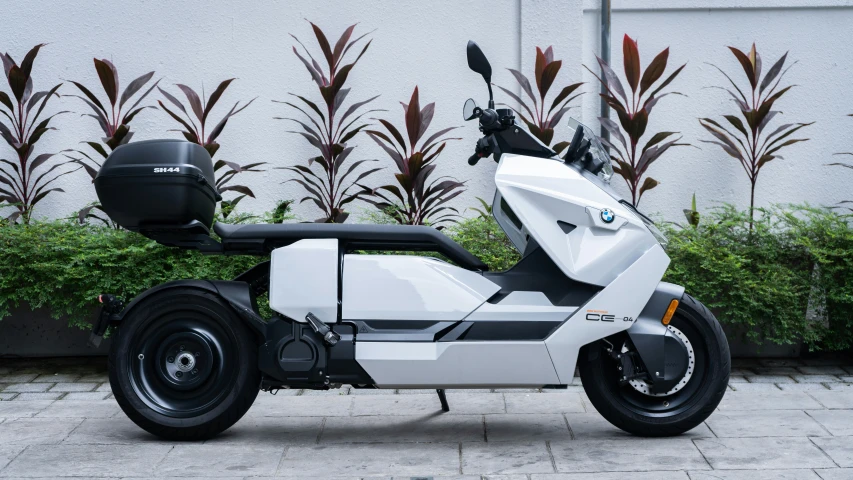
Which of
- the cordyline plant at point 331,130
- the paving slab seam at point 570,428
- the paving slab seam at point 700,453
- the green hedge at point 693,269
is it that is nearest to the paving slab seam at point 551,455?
the paving slab seam at point 570,428

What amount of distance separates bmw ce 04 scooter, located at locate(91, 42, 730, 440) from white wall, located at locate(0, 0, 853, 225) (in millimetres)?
2313

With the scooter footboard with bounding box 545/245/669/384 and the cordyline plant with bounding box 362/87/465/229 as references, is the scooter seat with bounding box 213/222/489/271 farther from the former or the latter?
the cordyline plant with bounding box 362/87/465/229

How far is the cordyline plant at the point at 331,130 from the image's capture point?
18.6ft

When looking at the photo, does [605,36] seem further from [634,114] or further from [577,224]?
[577,224]

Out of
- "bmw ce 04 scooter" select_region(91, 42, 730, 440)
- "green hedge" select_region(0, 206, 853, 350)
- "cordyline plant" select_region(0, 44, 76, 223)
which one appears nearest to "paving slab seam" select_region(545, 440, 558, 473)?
"bmw ce 04 scooter" select_region(91, 42, 730, 440)

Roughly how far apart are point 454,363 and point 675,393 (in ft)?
3.01

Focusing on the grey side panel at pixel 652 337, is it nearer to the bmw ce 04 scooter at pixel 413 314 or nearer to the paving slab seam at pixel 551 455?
the bmw ce 04 scooter at pixel 413 314

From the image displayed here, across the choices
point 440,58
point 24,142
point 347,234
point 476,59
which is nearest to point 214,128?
point 24,142

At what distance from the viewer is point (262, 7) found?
6074 millimetres

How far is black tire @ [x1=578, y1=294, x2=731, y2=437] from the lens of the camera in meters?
3.77

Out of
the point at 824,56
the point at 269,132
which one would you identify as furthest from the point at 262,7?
the point at 824,56

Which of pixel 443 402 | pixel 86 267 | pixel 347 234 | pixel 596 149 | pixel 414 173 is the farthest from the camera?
pixel 414 173

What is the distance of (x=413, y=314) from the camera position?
3.70 meters

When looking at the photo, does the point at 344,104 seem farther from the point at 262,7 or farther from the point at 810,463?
the point at 810,463
